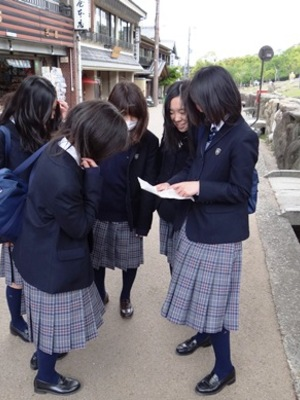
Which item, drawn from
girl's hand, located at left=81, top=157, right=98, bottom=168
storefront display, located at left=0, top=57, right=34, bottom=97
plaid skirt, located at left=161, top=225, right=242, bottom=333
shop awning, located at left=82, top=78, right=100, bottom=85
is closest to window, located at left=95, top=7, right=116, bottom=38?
shop awning, located at left=82, top=78, right=100, bottom=85

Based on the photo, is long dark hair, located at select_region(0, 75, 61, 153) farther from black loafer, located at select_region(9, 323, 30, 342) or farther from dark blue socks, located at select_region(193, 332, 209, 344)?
dark blue socks, located at select_region(193, 332, 209, 344)

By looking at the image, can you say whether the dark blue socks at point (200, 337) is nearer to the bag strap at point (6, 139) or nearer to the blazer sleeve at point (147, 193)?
the blazer sleeve at point (147, 193)

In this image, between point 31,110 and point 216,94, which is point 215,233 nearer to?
point 216,94

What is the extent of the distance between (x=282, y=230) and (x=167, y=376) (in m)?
2.52

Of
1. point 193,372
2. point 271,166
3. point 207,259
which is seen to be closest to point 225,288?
point 207,259

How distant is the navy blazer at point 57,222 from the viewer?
1.55 metres

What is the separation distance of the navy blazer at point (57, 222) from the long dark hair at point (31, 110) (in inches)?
15.7

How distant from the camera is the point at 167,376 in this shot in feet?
6.87

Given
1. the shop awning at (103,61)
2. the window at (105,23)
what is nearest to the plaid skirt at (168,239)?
the shop awning at (103,61)

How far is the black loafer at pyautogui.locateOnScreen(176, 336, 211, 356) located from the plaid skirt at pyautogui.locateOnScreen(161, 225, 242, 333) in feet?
1.44

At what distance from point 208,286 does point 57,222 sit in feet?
2.66

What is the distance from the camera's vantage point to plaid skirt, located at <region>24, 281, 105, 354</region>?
175cm

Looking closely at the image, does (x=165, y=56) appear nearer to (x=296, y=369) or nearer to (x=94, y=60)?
(x=94, y=60)

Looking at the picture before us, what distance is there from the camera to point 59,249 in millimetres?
1652
